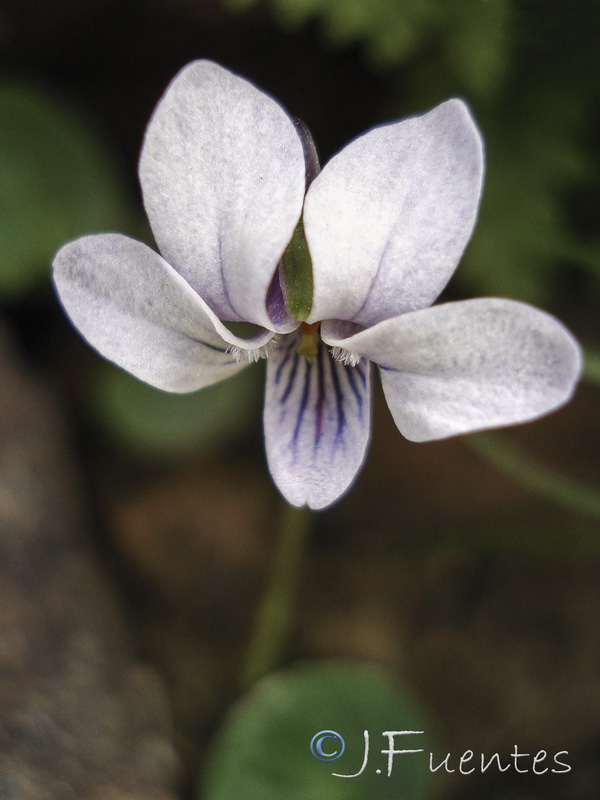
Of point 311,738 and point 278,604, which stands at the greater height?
point 278,604

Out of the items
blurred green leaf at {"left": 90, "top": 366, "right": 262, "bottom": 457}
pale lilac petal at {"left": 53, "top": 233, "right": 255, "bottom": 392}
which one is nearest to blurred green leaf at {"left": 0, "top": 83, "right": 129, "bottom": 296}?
blurred green leaf at {"left": 90, "top": 366, "right": 262, "bottom": 457}

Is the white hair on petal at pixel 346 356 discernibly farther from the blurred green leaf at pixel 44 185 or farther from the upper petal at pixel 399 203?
the blurred green leaf at pixel 44 185

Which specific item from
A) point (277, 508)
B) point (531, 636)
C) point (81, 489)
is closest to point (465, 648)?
point (531, 636)

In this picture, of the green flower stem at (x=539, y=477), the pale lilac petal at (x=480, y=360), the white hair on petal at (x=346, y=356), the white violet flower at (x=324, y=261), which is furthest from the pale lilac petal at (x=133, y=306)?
the green flower stem at (x=539, y=477)

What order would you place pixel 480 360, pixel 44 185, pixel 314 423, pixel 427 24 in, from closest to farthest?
1. pixel 480 360
2. pixel 314 423
3. pixel 427 24
4. pixel 44 185

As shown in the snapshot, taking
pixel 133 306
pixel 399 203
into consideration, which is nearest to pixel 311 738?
pixel 133 306

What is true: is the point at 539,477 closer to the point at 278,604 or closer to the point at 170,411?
the point at 278,604

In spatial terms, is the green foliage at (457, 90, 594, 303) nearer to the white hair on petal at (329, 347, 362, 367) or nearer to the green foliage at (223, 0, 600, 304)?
the green foliage at (223, 0, 600, 304)

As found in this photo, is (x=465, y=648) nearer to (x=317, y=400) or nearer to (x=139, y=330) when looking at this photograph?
(x=317, y=400)
